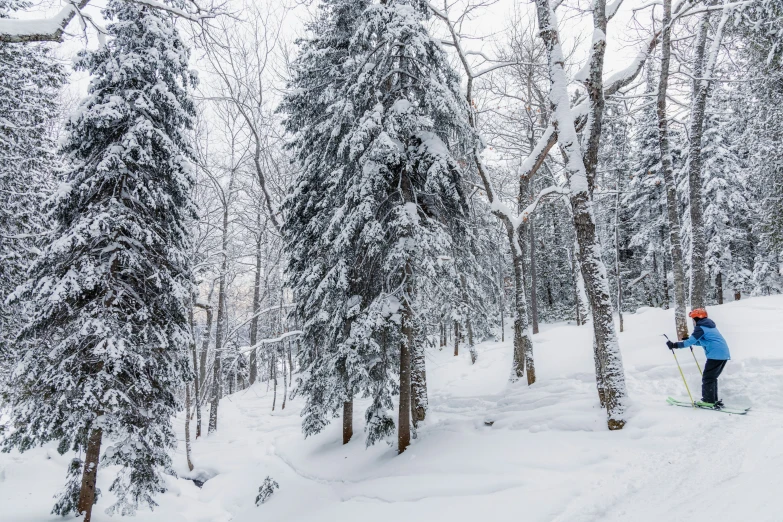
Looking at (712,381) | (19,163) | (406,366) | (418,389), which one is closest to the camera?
(712,381)

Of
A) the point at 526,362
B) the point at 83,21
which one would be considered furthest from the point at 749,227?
the point at 83,21

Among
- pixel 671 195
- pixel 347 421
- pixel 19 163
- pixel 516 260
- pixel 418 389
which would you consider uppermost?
pixel 19 163

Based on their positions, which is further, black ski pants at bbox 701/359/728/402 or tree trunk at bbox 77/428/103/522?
tree trunk at bbox 77/428/103/522

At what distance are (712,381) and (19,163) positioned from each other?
1781 cm

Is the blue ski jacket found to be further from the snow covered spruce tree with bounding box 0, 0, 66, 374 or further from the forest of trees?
the snow covered spruce tree with bounding box 0, 0, 66, 374

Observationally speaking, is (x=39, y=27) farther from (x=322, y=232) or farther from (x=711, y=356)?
(x=711, y=356)

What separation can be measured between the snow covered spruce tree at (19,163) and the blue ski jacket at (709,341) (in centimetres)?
1549

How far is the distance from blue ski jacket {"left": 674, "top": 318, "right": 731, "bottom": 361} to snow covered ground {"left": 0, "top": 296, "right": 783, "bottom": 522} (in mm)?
863

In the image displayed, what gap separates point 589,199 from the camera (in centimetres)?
707

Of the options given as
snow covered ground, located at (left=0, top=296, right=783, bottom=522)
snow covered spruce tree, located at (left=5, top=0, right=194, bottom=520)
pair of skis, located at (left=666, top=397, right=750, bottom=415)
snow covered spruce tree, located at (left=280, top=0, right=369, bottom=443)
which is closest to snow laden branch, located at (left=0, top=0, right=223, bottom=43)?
snow covered spruce tree, located at (left=5, top=0, right=194, bottom=520)

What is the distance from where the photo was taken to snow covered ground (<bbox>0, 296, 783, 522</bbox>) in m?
4.69

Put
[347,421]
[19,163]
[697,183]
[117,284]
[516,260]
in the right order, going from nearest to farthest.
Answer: [117,284] → [697,183] → [19,163] → [516,260] → [347,421]

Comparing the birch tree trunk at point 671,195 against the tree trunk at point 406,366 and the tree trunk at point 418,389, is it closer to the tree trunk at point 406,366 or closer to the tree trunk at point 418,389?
the tree trunk at point 418,389

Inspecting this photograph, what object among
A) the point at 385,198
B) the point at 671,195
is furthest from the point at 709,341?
the point at 385,198
